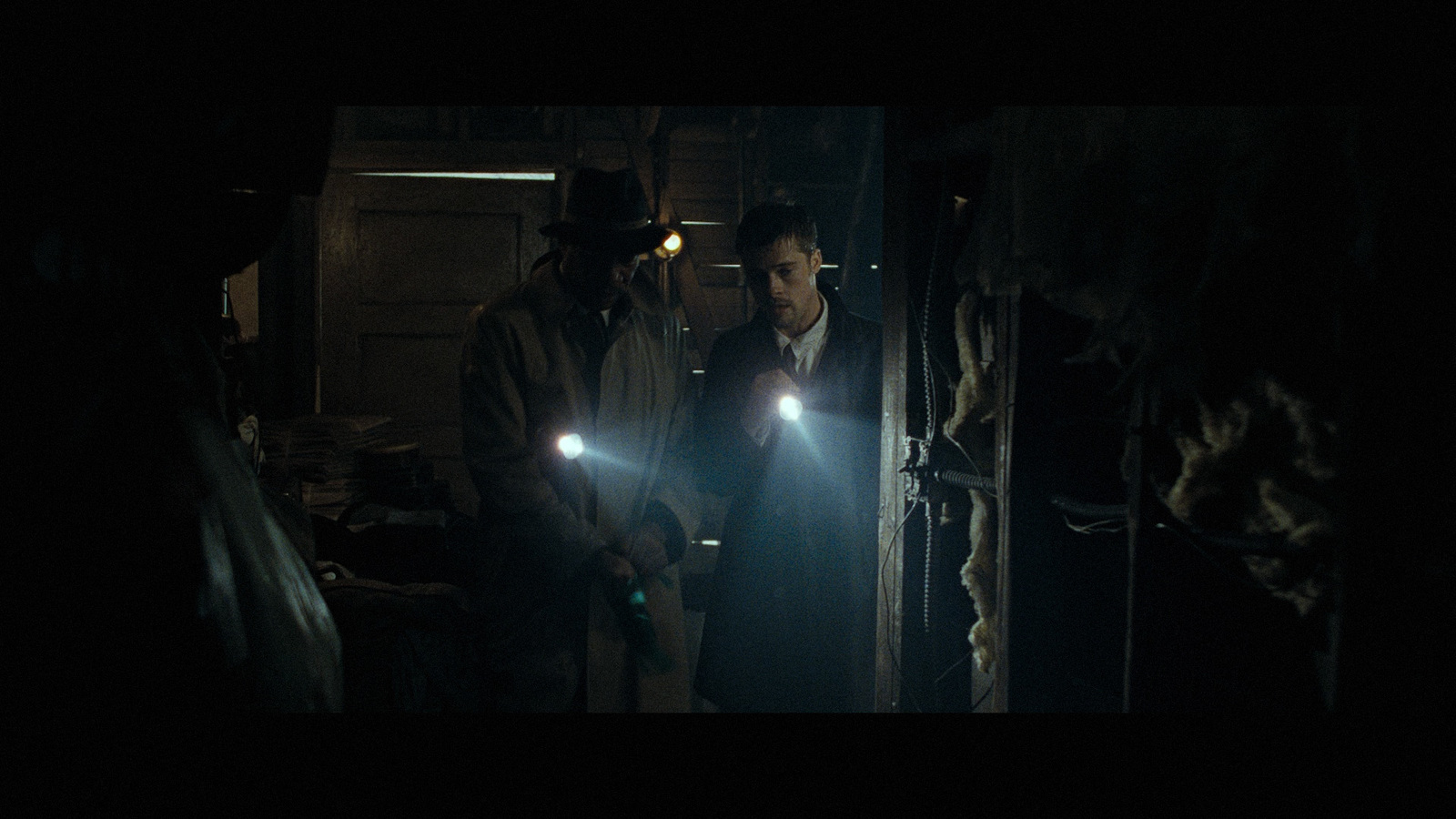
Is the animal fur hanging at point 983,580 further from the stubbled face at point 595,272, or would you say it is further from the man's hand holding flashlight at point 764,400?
the stubbled face at point 595,272

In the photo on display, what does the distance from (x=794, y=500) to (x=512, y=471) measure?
1.36 meters

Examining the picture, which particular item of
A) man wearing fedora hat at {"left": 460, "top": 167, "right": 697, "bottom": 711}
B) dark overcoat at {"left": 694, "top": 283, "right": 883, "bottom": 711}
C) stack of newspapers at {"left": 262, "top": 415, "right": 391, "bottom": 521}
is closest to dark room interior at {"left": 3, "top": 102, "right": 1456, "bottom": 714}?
dark overcoat at {"left": 694, "top": 283, "right": 883, "bottom": 711}

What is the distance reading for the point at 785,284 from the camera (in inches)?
168

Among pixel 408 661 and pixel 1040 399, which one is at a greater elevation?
pixel 1040 399

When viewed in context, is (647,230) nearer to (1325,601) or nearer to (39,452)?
(39,452)

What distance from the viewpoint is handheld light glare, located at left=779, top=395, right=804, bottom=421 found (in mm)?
4062

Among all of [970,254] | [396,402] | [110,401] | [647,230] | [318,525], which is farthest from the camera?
[396,402]

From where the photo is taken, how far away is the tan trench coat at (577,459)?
13.1ft

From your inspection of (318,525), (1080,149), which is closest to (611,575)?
(318,525)

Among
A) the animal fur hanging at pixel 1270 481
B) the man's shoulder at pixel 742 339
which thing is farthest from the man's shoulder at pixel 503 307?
→ the animal fur hanging at pixel 1270 481

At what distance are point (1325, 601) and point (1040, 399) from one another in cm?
106

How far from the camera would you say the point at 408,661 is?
400 cm

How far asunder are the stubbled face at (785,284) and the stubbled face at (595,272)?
0.62 metres

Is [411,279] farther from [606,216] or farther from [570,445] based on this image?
[570,445]
